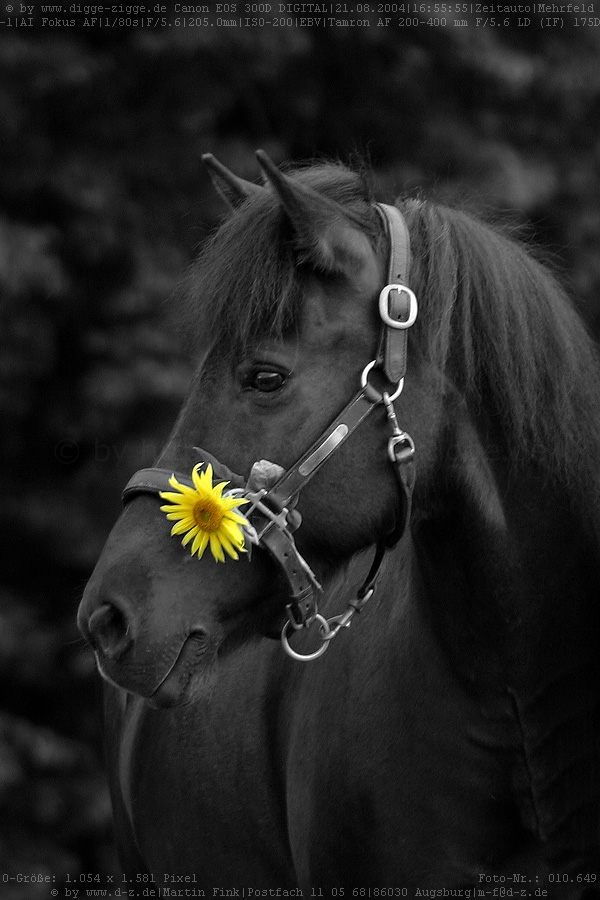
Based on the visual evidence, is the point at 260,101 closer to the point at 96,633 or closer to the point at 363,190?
the point at 363,190

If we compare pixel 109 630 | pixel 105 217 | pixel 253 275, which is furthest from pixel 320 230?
pixel 105 217

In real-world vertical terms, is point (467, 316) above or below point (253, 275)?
below

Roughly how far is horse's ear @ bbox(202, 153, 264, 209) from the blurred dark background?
3675 millimetres

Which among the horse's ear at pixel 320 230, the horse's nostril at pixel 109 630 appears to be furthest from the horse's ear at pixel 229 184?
the horse's nostril at pixel 109 630

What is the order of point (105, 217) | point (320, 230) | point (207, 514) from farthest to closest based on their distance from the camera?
point (105, 217)
point (320, 230)
point (207, 514)

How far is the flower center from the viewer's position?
203 centimetres

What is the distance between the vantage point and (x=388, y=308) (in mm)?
2164

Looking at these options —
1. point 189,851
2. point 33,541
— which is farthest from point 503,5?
point 189,851

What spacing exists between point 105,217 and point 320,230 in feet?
15.1

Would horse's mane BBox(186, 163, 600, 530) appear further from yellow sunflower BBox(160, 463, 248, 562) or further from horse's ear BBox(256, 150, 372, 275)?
yellow sunflower BBox(160, 463, 248, 562)

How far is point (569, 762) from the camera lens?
235 cm

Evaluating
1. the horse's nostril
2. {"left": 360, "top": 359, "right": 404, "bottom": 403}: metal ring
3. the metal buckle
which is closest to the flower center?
the horse's nostril

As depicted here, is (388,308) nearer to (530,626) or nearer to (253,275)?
(253,275)

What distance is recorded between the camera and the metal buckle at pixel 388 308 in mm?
2145
